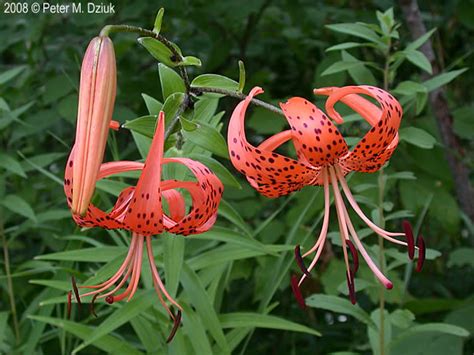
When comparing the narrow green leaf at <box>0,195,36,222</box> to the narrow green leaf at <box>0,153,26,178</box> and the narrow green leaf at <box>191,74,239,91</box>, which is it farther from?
the narrow green leaf at <box>191,74,239,91</box>

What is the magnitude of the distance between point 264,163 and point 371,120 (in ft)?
0.52

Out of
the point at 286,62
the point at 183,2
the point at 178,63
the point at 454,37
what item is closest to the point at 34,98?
the point at 183,2

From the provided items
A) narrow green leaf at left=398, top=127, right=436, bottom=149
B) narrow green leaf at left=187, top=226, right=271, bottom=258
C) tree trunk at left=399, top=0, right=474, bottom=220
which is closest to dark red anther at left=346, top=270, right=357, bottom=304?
narrow green leaf at left=187, top=226, right=271, bottom=258

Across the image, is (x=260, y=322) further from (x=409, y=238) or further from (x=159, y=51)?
(x=159, y=51)

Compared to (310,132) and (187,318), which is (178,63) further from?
(187,318)

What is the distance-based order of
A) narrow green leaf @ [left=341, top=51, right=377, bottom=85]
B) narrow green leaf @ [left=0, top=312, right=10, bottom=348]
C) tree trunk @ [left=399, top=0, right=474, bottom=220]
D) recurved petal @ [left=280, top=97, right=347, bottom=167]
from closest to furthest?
recurved petal @ [left=280, top=97, right=347, bottom=167], narrow green leaf @ [left=0, top=312, right=10, bottom=348], narrow green leaf @ [left=341, top=51, right=377, bottom=85], tree trunk @ [left=399, top=0, right=474, bottom=220]

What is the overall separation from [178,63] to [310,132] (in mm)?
203

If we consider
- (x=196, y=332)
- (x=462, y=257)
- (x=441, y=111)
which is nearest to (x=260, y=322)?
(x=196, y=332)

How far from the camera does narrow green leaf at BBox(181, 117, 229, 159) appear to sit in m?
1.19

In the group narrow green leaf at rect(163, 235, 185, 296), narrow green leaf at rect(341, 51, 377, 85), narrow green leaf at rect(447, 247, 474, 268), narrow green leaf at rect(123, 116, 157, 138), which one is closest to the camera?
narrow green leaf at rect(123, 116, 157, 138)

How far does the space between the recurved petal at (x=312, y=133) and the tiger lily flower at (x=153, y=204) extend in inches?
5.1

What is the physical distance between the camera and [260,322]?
4.72 ft

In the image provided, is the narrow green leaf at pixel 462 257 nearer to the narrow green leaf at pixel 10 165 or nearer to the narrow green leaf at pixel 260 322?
the narrow green leaf at pixel 260 322

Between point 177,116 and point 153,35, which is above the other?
point 153,35
